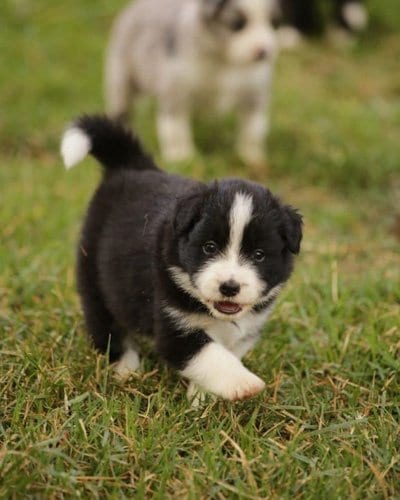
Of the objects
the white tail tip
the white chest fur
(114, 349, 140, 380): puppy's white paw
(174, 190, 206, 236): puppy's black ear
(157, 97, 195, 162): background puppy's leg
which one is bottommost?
(157, 97, 195, 162): background puppy's leg

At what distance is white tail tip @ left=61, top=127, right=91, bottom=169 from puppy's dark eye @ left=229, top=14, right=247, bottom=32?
153 inches

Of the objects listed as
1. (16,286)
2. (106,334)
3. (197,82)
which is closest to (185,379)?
(106,334)

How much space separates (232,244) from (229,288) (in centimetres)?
17

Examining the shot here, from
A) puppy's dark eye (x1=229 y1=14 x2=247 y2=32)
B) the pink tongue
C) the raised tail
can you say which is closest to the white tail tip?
the raised tail

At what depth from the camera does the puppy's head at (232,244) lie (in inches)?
115

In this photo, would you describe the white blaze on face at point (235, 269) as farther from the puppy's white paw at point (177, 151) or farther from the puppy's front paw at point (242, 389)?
the puppy's white paw at point (177, 151)

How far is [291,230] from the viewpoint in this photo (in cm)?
313

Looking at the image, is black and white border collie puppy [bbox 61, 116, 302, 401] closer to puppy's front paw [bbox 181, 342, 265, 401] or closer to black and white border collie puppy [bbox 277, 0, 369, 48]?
puppy's front paw [bbox 181, 342, 265, 401]

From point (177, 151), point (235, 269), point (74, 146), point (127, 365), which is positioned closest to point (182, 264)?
point (235, 269)

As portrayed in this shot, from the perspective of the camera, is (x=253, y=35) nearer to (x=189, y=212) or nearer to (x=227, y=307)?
(x=189, y=212)

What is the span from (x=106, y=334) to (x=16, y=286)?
0.89 metres

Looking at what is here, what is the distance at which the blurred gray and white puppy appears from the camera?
7.18 m

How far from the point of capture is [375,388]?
3432 millimetres

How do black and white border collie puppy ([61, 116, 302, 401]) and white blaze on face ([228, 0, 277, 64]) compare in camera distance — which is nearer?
black and white border collie puppy ([61, 116, 302, 401])
